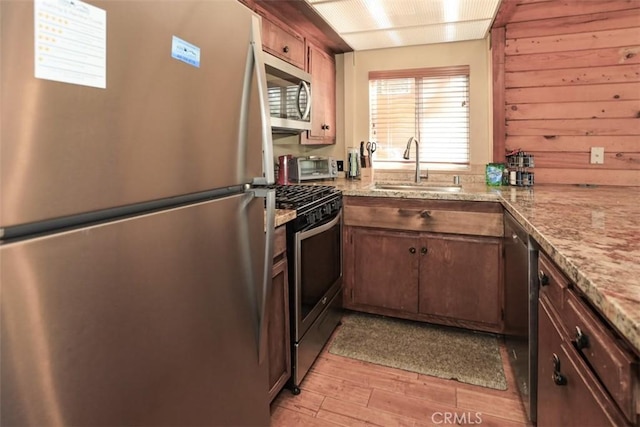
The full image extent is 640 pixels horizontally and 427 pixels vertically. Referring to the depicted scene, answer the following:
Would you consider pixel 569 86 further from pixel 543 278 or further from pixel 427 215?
pixel 543 278

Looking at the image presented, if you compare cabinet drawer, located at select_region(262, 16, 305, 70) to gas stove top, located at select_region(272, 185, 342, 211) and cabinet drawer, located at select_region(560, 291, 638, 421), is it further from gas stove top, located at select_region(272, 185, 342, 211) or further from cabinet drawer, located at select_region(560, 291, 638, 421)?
cabinet drawer, located at select_region(560, 291, 638, 421)

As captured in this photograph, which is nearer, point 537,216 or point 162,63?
point 162,63

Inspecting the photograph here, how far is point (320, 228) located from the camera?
2.12 metres

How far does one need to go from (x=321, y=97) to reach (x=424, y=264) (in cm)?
151

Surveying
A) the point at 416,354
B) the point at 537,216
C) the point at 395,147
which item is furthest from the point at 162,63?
the point at 395,147

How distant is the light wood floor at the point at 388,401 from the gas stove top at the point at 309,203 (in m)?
0.81

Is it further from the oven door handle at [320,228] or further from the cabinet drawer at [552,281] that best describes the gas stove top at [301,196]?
the cabinet drawer at [552,281]

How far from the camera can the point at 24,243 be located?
61cm

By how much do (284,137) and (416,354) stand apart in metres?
1.87

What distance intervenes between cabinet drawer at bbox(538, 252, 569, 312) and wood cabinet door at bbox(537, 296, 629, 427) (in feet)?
0.13

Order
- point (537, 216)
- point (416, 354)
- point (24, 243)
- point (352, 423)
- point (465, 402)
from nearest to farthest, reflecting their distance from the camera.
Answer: point (24, 243) → point (537, 216) → point (352, 423) → point (465, 402) → point (416, 354)

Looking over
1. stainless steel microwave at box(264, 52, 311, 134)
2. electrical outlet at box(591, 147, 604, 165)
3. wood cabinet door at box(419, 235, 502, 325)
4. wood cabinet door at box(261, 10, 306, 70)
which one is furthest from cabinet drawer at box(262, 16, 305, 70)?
electrical outlet at box(591, 147, 604, 165)

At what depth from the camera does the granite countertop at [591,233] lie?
2.36 ft

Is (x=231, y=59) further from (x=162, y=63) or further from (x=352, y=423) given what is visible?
(x=352, y=423)
